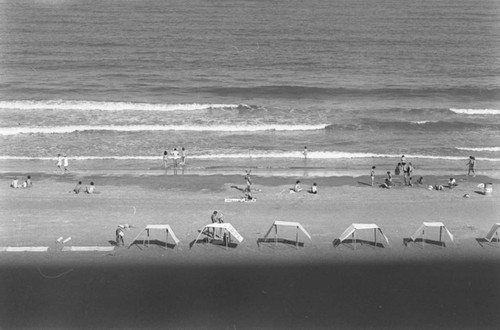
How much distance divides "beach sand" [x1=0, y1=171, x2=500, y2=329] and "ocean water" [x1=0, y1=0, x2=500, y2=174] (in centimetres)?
690

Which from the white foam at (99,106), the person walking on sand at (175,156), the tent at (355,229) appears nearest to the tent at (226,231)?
the tent at (355,229)

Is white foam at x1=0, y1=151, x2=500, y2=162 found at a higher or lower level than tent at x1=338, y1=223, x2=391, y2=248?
higher

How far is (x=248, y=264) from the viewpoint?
70.7 ft

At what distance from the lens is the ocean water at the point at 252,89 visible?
39625mm

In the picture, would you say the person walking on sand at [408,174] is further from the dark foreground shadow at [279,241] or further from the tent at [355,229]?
the dark foreground shadow at [279,241]

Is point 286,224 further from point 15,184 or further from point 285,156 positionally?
point 285,156

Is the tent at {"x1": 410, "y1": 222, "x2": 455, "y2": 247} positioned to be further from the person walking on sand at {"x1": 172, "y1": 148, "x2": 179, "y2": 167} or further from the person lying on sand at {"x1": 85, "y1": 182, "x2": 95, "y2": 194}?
the person walking on sand at {"x1": 172, "y1": 148, "x2": 179, "y2": 167}

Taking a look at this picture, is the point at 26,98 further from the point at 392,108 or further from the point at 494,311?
the point at 494,311

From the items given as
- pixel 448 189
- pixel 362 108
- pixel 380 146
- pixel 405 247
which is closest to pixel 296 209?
pixel 405 247

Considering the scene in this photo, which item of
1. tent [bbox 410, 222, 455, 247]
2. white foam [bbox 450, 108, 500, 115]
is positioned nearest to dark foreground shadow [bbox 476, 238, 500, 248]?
tent [bbox 410, 222, 455, 247]

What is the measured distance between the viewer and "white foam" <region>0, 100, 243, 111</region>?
48812 mm

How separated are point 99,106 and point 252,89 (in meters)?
13.4

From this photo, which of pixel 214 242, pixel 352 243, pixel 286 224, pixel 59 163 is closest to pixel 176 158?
pixel 59 163

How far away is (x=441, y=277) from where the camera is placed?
20.6 meters
